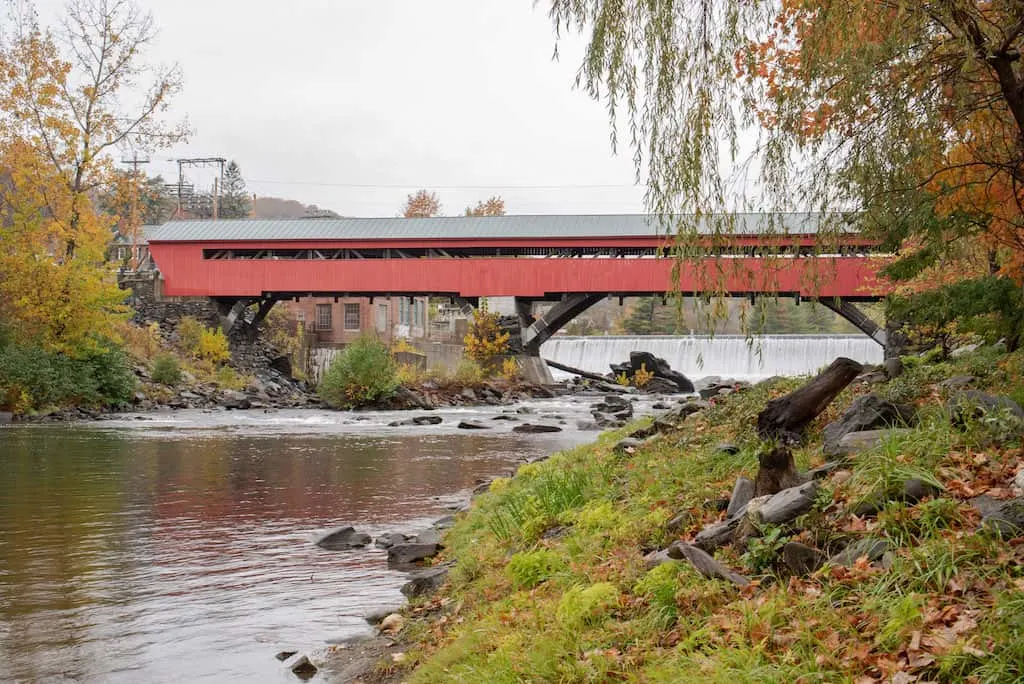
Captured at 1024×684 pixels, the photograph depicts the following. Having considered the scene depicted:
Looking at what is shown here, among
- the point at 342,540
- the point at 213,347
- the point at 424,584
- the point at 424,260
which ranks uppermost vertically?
the point at 424,260

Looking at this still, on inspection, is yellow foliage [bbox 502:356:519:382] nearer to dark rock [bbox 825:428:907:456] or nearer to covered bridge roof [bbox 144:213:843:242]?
covered bridge roof [bbox 144:213:843:242]

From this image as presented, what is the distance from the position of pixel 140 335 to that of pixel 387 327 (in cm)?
1347

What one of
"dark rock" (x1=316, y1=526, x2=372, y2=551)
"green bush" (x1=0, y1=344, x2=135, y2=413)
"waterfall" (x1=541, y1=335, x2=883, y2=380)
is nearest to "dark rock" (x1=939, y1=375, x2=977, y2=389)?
"dark rock" (x1=316, y1=526, x2=372, y2=551)

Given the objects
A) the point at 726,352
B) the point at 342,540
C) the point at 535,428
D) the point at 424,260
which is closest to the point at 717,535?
the point at 342,540

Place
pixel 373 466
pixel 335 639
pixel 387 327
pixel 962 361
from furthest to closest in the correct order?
pixel 387 327 < pixel 373 466 < pixel 962 361 < pixel 335 639

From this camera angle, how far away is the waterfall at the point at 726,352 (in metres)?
33.5

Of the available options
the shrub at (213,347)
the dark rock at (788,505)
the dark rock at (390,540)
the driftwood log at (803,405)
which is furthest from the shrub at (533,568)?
the shrub at (213,347)

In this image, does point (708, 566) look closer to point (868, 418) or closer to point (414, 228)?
point (868, 418)

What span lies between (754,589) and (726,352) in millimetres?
32441

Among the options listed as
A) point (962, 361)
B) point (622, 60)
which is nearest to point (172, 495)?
point (622, 60)

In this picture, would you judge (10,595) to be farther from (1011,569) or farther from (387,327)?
(387,327)

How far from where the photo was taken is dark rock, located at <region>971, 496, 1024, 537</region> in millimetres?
3641

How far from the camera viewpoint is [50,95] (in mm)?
23281

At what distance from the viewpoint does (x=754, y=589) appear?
3869mm
